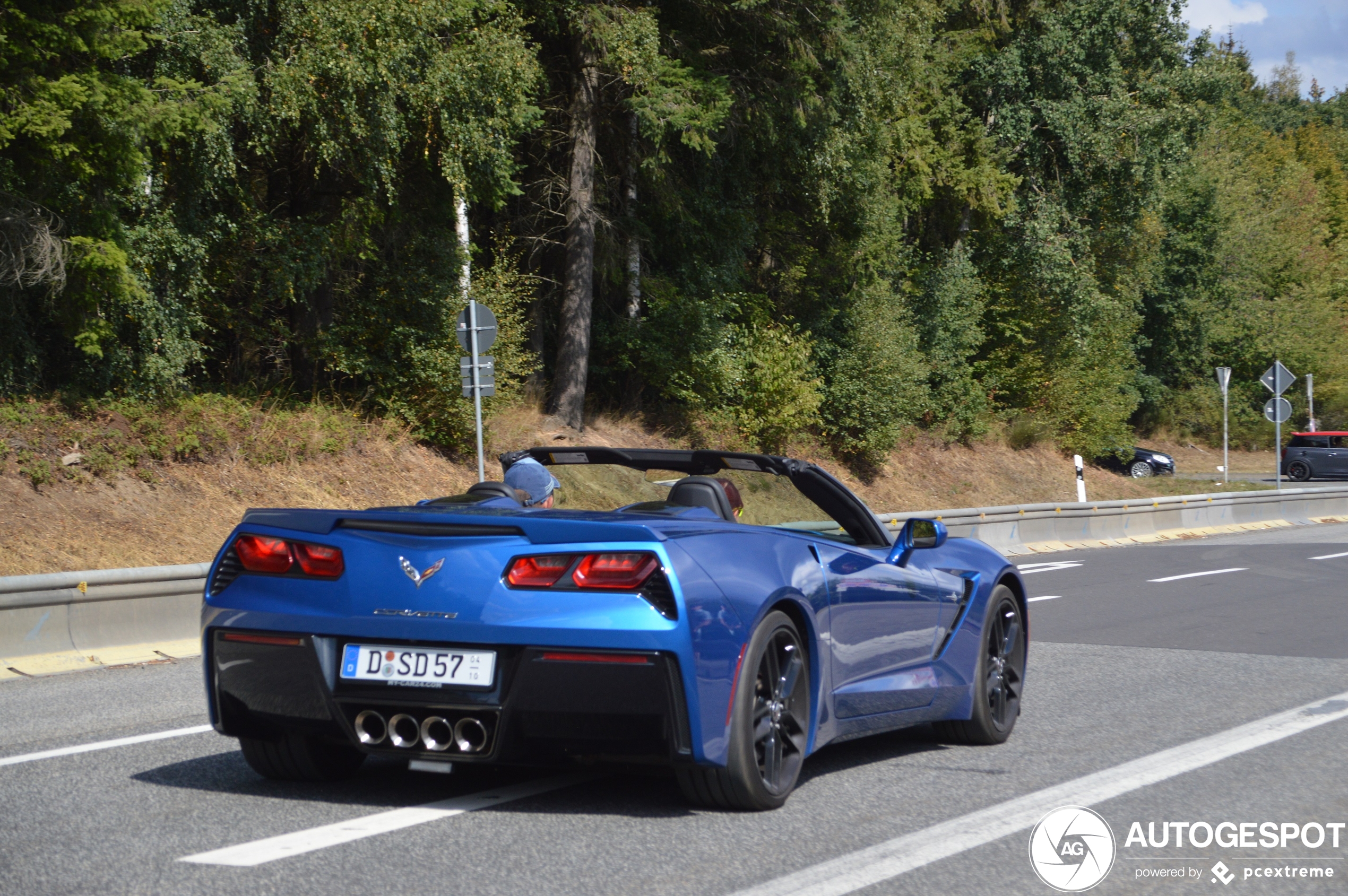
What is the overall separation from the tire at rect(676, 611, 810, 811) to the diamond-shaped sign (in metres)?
33.0

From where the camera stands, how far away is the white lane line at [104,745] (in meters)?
6.00

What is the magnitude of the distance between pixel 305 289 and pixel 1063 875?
17.8 m

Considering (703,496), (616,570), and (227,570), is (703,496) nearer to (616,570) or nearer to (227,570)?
(616,570)

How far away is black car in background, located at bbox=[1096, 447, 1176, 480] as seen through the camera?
166 feet

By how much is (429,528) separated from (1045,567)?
16.1 m

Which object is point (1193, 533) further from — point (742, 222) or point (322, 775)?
point (322, 775)

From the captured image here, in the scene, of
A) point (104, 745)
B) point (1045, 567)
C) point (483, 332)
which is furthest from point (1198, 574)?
point (104, 745)

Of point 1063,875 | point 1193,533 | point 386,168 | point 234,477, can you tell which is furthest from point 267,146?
point 1193,533

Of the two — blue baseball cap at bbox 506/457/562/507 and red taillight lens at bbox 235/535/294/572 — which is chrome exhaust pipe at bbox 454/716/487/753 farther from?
blue baseball cap at bbox 506/457/562/507

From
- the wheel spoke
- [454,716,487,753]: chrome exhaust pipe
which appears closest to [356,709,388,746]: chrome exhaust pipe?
[454,716,487,753]: chrome exhaust pipe

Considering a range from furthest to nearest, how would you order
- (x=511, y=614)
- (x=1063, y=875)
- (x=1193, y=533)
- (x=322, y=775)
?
1. (x=1193, y=533)
2. (x=322, y=775)
3. (x=511, y=614)
4. (x=1063, y=875)

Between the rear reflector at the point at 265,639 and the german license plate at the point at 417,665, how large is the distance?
176mm

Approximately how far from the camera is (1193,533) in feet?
92.6

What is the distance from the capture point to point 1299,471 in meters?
54.9
